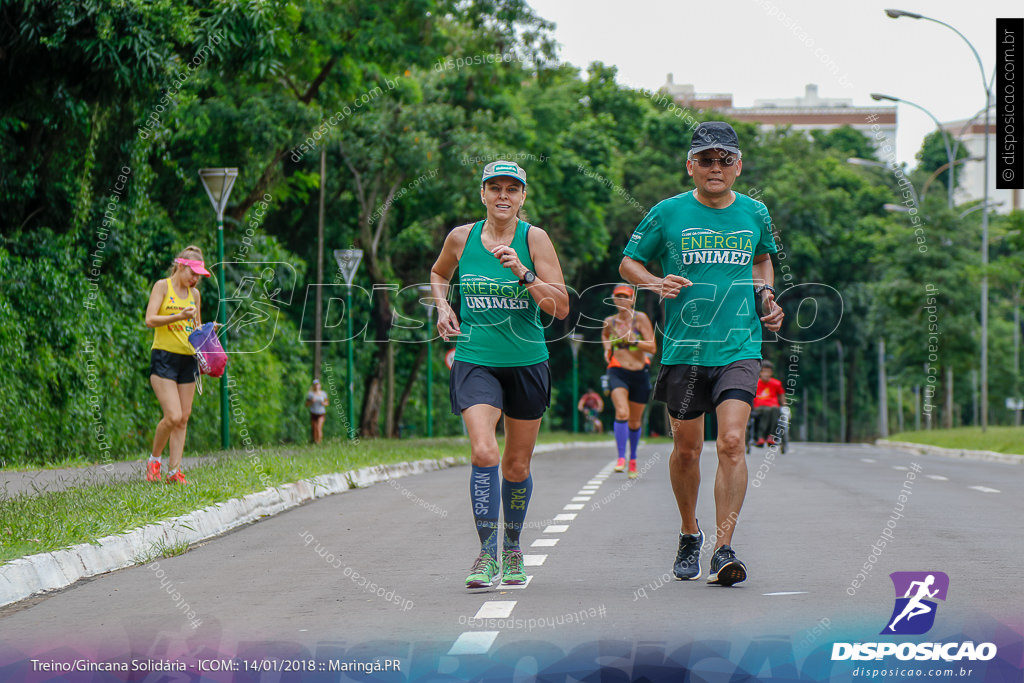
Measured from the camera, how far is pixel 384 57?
2728 centimetres

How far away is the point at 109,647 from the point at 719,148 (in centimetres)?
377

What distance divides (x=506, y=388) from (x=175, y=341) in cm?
552

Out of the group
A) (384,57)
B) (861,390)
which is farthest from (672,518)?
(861,390)

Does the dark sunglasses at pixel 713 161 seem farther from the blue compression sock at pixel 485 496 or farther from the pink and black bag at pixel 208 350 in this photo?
the pink and black bag at pixel 208 350

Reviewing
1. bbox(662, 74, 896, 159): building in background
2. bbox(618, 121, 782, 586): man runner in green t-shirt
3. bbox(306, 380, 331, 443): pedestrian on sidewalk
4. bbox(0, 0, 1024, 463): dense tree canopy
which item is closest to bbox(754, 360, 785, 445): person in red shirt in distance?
bbox(0, 0, 1024, 463): dense tree canopy

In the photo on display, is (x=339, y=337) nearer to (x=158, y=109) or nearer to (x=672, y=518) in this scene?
(x=158, y=109)

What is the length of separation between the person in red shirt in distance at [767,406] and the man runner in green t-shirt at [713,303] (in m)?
16.8

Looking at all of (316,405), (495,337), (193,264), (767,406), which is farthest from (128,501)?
(316,405)

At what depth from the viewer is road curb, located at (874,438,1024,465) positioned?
25781mm

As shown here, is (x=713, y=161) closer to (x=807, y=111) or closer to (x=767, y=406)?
(x=767, y=406)

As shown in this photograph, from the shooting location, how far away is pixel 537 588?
7332mm

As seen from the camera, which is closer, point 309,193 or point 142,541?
point 142,541

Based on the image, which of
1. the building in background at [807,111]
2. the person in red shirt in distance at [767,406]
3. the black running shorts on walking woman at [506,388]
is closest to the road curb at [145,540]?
the black running shorts on walking woman at [506,388]

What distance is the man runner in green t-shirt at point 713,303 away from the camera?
7207 millimetres
